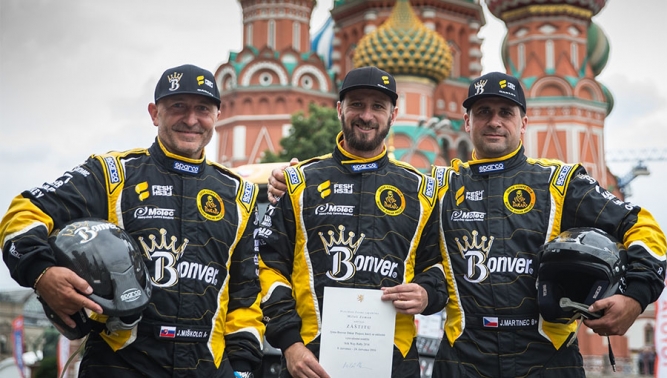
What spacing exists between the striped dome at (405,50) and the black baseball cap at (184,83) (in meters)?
34.7

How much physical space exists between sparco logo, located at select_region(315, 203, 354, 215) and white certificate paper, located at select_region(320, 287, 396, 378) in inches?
17.7

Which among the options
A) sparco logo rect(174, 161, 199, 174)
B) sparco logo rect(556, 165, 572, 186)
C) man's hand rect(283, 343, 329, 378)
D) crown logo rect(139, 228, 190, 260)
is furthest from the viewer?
sparco logo rect(556, 165, 572, 186)

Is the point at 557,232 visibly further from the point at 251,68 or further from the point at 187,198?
the point at 251,68

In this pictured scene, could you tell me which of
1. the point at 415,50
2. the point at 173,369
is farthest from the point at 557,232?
the point at 415,50

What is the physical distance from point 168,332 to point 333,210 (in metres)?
1.17

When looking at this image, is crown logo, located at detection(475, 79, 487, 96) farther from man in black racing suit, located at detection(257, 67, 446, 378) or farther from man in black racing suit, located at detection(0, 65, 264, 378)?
man in black racing suit, located at detection(0, 65, 264, 378)

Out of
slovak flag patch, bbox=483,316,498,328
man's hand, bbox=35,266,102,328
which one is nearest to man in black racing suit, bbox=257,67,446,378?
slovak flag patch, bbox=483,316,498,328

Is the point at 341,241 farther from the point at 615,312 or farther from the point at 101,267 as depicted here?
the point at 615,312

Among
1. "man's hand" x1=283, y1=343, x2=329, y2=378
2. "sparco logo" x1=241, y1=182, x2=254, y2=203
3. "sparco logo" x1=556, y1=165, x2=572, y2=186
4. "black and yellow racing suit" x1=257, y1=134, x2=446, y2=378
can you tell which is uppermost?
"sparco logo" x1=556, y1=165, x2=572, y2=186

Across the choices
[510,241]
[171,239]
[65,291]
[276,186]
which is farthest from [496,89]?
[65,291]

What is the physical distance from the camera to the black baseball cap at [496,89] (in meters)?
5.81

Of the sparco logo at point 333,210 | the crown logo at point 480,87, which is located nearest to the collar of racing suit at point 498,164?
the crown logo at point 480,87

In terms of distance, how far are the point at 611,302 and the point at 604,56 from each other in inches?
1693

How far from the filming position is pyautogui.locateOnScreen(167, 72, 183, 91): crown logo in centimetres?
538
